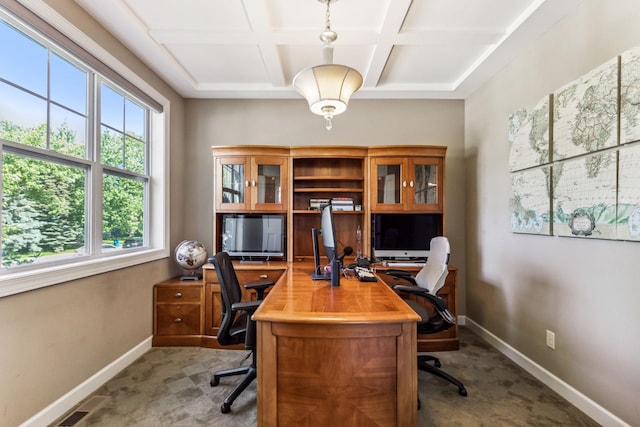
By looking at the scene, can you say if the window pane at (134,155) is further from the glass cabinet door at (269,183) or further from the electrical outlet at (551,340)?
the electrical outlet at (551,340)

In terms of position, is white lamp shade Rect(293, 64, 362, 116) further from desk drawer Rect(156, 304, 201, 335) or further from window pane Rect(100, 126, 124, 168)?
desk drawer Rect(156, 304, 201, 335)

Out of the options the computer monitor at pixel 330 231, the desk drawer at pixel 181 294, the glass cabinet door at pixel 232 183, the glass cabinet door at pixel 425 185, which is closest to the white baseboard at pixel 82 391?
the desk drawer at pixel 181 294

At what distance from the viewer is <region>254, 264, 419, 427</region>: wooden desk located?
54.7 inches

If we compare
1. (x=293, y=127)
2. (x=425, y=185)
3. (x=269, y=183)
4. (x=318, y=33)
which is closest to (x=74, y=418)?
(x=269, y=183)

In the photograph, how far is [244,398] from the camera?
2.06 m

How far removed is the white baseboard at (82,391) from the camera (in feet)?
5.72

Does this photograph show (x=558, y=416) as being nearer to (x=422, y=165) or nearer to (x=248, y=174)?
(x=422, y=165)

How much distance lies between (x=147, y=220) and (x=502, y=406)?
3.58m

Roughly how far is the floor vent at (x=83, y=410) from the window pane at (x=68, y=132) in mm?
1785

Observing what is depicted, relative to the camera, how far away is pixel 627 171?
1633 millimetres

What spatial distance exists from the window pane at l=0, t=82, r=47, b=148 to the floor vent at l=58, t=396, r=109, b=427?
178 cm

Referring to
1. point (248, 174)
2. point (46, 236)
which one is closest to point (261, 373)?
point (46, 236)

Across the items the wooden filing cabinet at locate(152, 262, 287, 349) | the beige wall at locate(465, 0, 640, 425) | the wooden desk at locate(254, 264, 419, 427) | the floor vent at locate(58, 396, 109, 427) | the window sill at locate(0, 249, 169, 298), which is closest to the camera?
the wooden desk at locate(254, 264, 419, 427)

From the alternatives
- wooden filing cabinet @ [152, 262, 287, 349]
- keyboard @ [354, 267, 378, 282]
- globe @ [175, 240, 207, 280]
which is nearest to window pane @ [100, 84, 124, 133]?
globe @ [175, 240, 207, 280]
